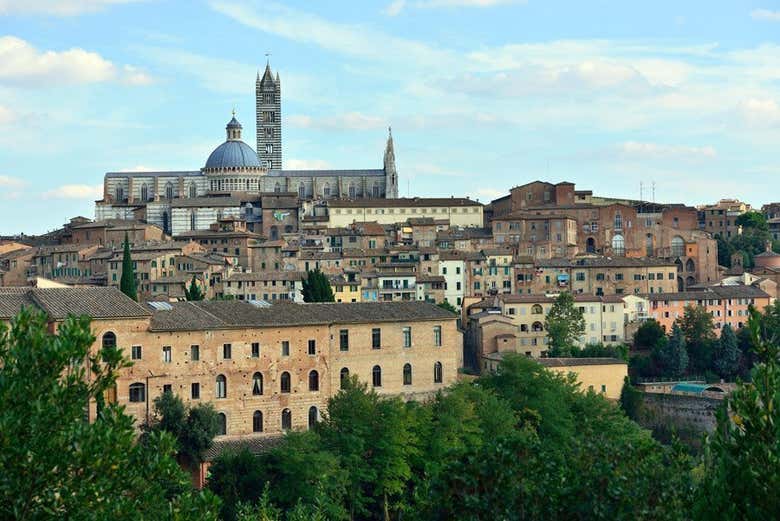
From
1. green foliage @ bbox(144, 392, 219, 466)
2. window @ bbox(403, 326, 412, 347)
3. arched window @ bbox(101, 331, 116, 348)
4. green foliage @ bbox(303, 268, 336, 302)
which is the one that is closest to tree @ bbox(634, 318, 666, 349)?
green foliage @ bbox(303, 268, 336, 302)

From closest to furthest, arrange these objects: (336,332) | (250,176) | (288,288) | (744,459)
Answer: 1. (744,459)
2. (336,332)
3. (288,288)
4. (250,176)

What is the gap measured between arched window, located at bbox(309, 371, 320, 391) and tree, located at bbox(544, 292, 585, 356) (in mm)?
18521

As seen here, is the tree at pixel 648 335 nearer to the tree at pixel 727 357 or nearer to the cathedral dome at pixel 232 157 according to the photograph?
the tree at pixel 727 357

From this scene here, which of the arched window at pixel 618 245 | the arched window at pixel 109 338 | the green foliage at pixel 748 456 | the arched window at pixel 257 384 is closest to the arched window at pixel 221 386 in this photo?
the arched window at pixel 257 384

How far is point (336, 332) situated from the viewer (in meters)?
34.2

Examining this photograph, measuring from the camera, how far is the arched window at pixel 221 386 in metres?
31.8

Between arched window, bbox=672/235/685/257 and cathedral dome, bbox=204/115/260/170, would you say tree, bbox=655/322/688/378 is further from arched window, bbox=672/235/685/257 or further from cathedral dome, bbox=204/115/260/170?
cathedral dome, bbox=204/115/260/170

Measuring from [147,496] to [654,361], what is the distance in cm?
4159

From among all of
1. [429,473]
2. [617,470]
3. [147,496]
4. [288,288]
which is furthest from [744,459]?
[288,288]

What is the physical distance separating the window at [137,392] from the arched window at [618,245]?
44.4 meters

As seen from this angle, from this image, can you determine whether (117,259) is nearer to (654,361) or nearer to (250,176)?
(654,361)

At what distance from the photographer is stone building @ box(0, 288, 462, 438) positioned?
30203 mm

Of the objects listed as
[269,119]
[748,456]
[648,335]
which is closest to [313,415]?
[748,456]

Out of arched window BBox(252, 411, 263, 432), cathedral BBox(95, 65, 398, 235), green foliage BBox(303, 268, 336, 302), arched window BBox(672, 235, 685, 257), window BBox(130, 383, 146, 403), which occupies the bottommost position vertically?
arched window BBox(252, 411, 263, 432)
